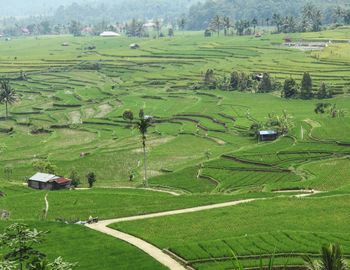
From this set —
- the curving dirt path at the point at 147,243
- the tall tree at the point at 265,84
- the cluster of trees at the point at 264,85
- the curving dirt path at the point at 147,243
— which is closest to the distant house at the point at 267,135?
the cluster of trees at the point at 264,85

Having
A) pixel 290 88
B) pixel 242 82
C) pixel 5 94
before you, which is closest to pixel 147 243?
pixel 5 94

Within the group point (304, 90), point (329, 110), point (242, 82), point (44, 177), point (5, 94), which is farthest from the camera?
point (242, 82)

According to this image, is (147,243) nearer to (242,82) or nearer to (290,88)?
(290,88)

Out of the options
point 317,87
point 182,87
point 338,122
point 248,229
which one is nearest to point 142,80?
point 182,87

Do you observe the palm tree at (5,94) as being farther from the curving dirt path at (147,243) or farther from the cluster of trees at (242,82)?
the curving dirt path at (147,243)

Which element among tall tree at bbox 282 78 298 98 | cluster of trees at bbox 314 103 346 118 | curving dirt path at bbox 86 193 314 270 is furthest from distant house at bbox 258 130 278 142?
curving dirt path at bbox 86 193 314 270
